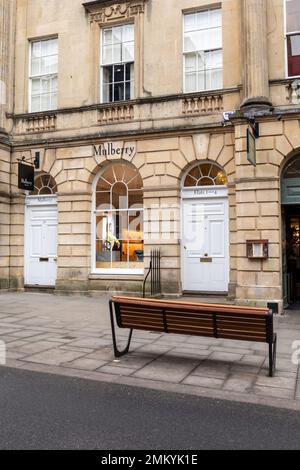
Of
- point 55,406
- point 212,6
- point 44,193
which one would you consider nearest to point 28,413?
point 55,406

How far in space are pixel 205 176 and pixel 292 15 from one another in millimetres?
4853

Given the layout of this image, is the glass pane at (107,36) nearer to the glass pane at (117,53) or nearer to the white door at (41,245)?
the glass pane at (117,53)

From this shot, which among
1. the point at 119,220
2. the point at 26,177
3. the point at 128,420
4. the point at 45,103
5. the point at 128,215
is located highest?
the point at 45,103

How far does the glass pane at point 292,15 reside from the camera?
11.8 meters

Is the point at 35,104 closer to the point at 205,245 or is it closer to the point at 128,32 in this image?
the point at 128,32

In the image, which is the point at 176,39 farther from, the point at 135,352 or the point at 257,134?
the point at 135,352

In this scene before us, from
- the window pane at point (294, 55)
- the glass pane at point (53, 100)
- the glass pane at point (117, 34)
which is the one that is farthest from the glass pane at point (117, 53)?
the window pane at point (294, 55)

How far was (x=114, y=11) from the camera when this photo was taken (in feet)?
46.0

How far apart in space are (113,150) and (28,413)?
10307 mm

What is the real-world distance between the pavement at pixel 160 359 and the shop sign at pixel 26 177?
17.4 ft

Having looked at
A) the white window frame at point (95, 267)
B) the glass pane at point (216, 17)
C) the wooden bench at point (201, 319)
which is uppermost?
the glass pane at point (216, 17)

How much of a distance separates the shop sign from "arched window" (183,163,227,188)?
16.4 ft

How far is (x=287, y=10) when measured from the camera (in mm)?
11906
